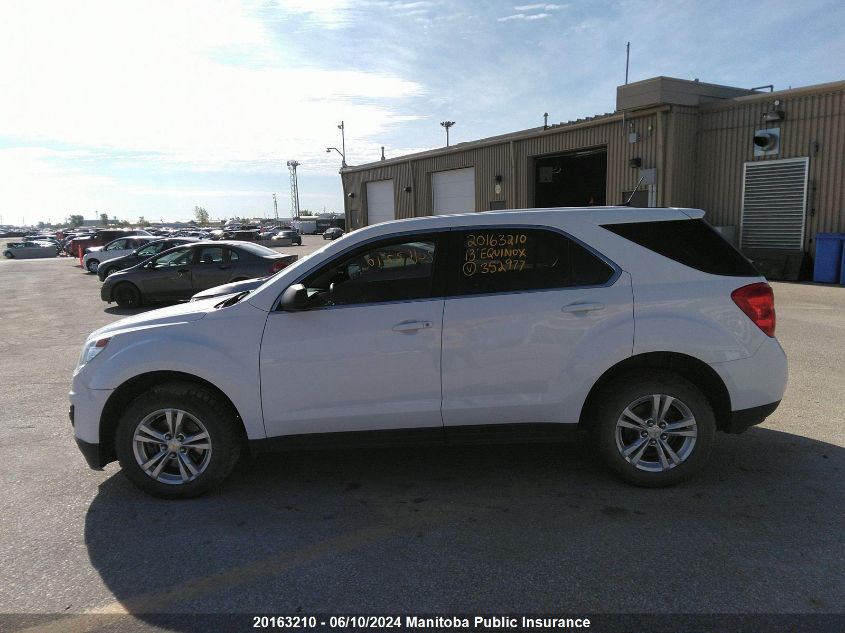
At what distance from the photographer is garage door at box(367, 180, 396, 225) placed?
107 feet

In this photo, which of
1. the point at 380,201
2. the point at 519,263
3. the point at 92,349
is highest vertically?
the point at 380,201

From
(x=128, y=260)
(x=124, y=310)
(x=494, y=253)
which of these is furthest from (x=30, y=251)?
(x=494, y=253)

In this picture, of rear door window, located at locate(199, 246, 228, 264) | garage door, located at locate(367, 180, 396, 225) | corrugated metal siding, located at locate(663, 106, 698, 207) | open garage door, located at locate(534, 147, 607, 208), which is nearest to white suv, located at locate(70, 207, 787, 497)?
rear door window, located at locate(199, 246, 228, 264)

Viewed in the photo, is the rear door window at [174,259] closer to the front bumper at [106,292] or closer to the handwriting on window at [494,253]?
the front bumper at [106,292]

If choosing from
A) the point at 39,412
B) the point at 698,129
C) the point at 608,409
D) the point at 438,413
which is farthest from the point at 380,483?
the point at 698,129

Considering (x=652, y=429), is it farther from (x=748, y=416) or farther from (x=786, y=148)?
(x=786, y=148)

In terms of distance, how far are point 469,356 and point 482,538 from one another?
1058 millimetres

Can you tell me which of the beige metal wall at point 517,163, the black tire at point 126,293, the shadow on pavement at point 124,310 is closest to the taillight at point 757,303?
the shadow on pavement at point 124,310

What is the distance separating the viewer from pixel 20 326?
11469mm

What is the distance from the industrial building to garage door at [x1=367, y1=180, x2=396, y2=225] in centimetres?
1036

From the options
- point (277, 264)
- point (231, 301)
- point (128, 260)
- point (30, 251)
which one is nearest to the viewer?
point (231, 301)

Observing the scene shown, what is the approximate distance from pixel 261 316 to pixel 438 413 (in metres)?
1.27

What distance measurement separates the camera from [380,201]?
3362 centimetres

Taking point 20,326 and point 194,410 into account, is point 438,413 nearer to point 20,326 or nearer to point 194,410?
point 194,410
